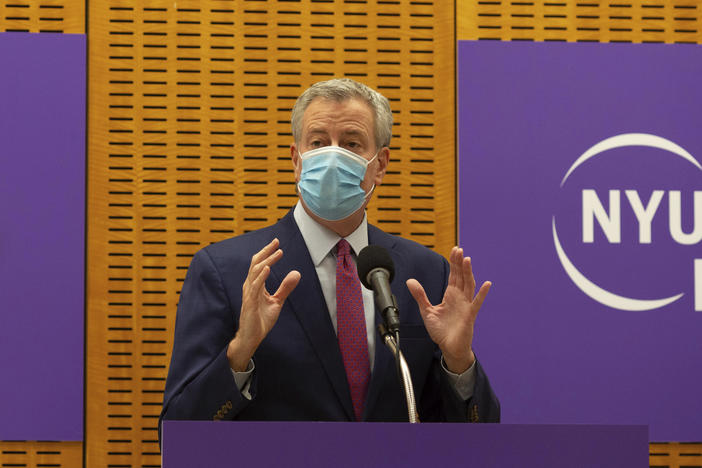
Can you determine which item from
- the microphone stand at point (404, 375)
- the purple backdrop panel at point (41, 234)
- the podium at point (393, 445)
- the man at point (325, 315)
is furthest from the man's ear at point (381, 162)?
the purple backdrop panel at point (41, 234)

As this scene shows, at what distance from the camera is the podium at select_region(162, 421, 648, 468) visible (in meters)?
1.28

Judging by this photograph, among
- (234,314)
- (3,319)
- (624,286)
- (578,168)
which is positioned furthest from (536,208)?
(3,319)

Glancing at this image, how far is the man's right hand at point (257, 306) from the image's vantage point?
67.0 inches

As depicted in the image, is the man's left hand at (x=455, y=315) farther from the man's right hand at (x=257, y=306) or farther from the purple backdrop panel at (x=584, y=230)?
the purple backdrop panel at (x=584, y=230)

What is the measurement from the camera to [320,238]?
2213 millimetres

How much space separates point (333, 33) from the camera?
10.9 ft

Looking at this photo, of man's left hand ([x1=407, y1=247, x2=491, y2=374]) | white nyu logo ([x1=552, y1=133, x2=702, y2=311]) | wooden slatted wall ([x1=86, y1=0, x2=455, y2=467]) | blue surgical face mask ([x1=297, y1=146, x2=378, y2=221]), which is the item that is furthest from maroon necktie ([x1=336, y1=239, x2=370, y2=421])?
white nyu logo ([x1=552, y1=133, x2=702, y2=311])

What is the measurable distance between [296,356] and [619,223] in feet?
6.07

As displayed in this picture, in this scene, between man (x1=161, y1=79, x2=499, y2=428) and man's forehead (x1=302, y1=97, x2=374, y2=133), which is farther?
man's forehead (x1=302, y1=97, x2=374, y2=133)

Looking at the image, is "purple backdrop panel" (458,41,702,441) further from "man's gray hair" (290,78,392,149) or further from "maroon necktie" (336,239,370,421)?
"maroon necktie" (336,239,370,421)

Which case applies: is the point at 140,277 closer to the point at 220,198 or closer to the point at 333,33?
the point at 220,198

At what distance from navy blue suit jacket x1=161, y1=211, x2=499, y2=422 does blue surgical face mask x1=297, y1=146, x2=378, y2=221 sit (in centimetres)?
13

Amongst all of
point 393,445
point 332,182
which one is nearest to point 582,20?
point 332,182

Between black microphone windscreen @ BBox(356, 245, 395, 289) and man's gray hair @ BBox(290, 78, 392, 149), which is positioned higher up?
man's gray hair @ BBox(290, 78, 392, 149)
